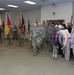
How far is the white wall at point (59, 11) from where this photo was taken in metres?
9.97

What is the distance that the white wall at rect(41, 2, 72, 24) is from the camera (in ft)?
32.7

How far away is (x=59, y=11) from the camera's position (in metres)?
10.6

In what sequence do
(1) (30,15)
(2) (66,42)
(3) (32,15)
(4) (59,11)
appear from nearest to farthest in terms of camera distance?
(2) (66,42) < (4) (59,11) < (3) (32,15) < (1) (30,15)

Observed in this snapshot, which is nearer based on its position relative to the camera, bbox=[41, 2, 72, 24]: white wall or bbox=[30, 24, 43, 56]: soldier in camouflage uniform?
bbox=[30, 24, 43, 56]: soldier in camouflage uniform

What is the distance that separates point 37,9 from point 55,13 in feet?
9.22

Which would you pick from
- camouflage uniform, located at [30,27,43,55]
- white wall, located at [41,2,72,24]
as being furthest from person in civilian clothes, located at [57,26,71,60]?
white wall, located at [41,2,72,24]

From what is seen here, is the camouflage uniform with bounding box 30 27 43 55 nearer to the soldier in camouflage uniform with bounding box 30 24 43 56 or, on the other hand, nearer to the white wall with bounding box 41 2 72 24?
the soldier in camouflage uniform with bounding box 30 24 43 56

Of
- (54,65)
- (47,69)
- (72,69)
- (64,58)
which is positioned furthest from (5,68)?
(64,58)

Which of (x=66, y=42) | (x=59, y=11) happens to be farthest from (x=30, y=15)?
(x=66, y=42)

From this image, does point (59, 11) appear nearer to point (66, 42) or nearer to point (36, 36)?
point (36, 36)

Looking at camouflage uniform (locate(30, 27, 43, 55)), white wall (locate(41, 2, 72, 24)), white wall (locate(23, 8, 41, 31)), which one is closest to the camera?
camouflage uniform (locate(30, 27, 43, 55))

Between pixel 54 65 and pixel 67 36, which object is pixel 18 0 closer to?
pixel 67 36

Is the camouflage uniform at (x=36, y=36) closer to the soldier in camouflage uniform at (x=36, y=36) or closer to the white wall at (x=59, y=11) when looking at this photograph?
the soldier in camouflage uniform at (x=36, y=36)

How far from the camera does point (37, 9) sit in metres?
13.2
